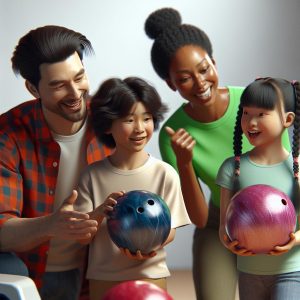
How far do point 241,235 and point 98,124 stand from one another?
447 mm

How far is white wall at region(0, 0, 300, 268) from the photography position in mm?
3389

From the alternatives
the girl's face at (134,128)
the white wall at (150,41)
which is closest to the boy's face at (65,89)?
the girl's face at (134,128)

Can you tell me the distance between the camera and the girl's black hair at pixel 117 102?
5.76ft

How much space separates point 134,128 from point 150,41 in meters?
1.75

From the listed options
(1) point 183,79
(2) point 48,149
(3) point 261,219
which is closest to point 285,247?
(3) point 261,219

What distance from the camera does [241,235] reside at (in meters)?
1.60

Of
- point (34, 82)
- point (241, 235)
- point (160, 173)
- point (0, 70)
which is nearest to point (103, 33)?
point (0, 70)

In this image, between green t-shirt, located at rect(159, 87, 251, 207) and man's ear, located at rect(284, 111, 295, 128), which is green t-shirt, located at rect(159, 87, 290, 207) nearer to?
green t-shirt, located at rect(159, 87, 251, 207)

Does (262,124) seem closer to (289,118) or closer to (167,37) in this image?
(289,118)

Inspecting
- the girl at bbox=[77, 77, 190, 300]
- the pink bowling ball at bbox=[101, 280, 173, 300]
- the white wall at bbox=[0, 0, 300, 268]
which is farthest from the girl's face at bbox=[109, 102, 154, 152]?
the white wall at bbox=[0, 0, 300, 268]

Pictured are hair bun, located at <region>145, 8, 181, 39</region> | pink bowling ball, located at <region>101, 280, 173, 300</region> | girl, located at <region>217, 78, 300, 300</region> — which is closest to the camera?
pink bowling ball, located at <region>101, 280, 173, 300</region>

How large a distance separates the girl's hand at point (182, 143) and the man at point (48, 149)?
223mm

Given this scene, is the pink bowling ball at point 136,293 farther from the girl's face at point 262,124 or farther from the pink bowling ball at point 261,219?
A: the girl's face at point 262,124

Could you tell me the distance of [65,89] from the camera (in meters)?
1.87
